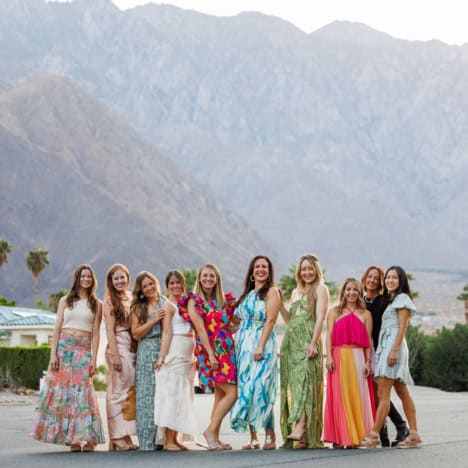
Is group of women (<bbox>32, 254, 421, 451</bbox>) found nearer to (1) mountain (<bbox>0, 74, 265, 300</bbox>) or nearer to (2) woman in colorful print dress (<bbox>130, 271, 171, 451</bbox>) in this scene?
(2) woman in colorful print dress (<bbox>130, 271, 171, 451</bbox>)

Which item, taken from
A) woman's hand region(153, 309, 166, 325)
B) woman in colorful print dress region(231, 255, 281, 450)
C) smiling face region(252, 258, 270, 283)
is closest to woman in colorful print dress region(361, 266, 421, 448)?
woman in colorful print dress region(231, 255, 281, 450)

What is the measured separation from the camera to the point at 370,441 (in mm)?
Result: 10680

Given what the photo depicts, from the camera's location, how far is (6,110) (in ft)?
589

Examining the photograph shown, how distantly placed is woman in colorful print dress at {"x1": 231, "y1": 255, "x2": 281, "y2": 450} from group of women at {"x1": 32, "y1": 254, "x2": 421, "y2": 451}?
13 millimetres

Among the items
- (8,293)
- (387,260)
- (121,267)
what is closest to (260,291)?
(121,267)

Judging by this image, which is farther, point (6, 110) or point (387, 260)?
point (387, 260)

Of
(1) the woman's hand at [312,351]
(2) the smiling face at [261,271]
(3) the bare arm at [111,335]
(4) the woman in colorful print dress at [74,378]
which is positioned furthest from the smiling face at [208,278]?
(4) the woman in colorful print dress at [74,378]

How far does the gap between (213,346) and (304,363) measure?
3.39 ft

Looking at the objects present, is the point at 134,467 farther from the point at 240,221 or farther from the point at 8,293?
the point at 240,221

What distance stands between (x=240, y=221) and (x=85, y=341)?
178001mm

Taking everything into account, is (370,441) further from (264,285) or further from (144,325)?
(144,325)

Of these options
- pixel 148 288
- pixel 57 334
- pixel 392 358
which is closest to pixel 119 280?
pixel 148 288

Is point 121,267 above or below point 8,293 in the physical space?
below

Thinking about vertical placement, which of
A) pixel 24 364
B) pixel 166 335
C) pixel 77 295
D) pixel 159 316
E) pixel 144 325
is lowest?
pixel 166 335
